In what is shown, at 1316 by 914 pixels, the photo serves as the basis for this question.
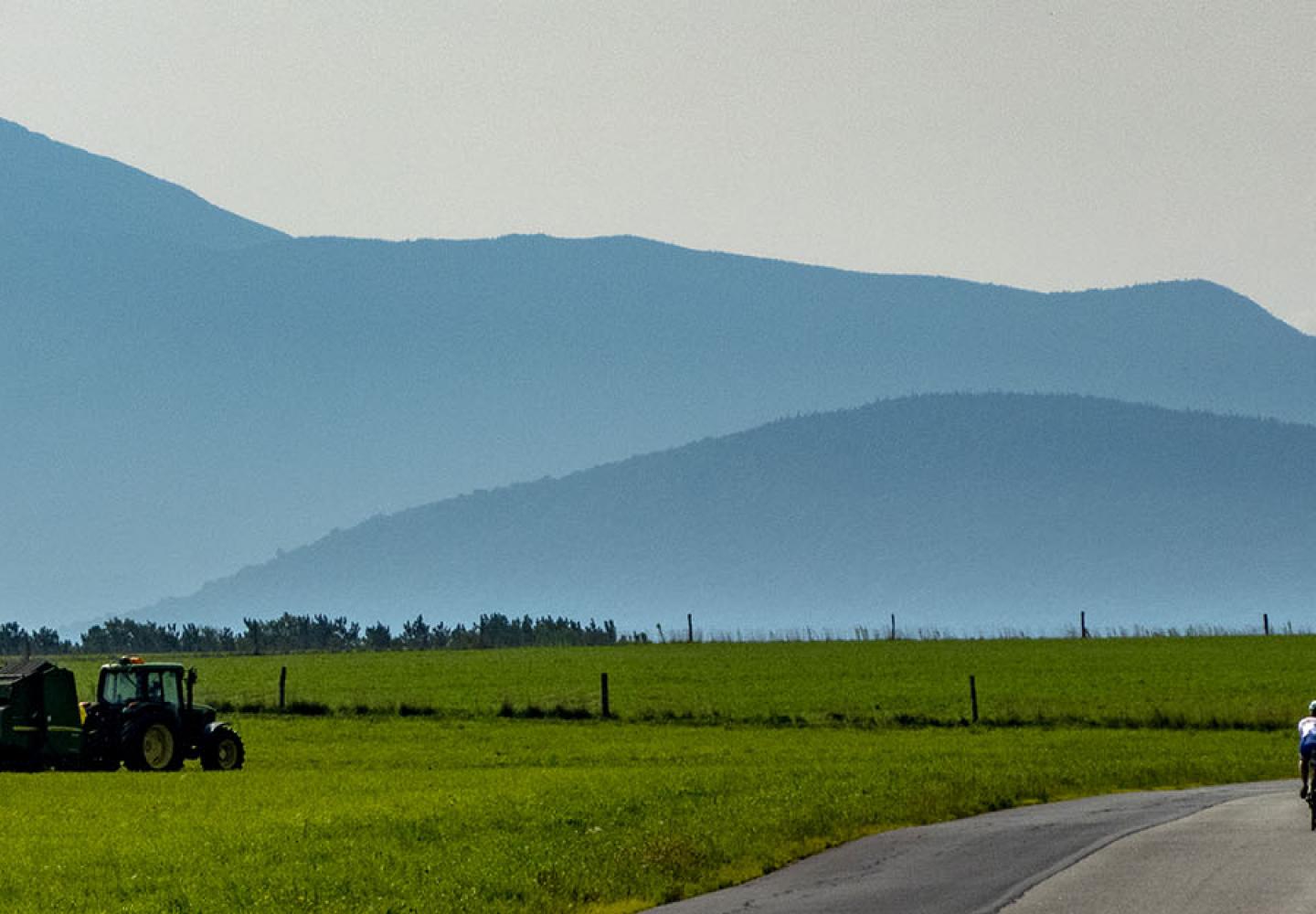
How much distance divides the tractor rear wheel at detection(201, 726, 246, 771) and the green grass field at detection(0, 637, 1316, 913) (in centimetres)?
59

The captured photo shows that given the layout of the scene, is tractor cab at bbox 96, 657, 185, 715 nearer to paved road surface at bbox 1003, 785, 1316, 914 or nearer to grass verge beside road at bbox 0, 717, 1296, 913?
grass verge beside road at bbox 0, 717, 1296, 913

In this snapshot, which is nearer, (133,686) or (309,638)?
(133,686)

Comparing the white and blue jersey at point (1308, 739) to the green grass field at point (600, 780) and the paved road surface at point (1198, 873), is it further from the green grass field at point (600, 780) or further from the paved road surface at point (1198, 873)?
the green grass field at point (600, 780)

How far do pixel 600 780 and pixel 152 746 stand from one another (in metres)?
10.2

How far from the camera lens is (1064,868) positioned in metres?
23.6

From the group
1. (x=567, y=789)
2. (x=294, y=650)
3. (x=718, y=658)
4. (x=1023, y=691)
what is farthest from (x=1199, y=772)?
(x=294, y=650)

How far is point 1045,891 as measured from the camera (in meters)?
21.7

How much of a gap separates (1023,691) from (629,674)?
2001 centimetres

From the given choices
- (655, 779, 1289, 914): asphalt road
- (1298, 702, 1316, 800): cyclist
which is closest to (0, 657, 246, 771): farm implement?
(655, 779, 1289, 914): asphalt road

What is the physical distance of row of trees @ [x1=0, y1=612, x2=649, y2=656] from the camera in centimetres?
13425

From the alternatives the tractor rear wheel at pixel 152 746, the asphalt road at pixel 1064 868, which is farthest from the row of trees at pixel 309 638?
the asphalt road at pixel 1064 868

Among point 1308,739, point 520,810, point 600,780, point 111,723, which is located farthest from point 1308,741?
point 111,723

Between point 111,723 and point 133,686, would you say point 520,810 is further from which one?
point 133,686

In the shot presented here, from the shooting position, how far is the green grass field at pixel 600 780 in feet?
78.2
